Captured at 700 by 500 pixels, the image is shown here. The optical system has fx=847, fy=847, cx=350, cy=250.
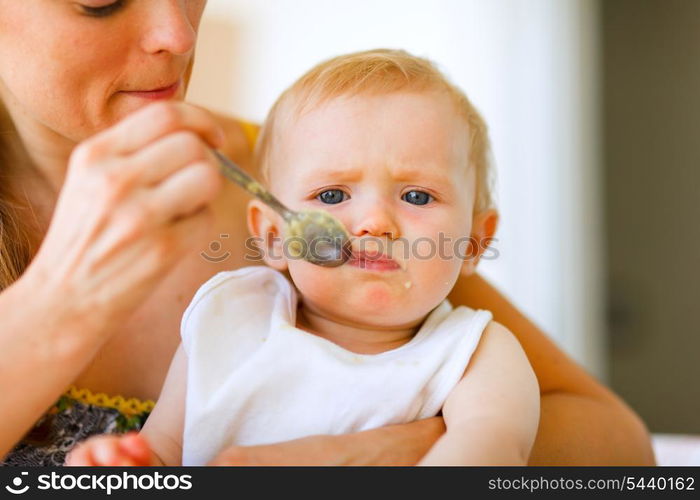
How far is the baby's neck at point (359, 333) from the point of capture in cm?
76

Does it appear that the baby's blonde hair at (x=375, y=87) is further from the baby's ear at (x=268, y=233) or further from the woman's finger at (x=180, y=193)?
the woman's finger at (x=180, y=193)

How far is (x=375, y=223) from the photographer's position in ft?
2.28

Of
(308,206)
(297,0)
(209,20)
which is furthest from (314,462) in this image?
(297,0)

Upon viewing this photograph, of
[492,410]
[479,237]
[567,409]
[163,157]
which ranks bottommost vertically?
[567,409]

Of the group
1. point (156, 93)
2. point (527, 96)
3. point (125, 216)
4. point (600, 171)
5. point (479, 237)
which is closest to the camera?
point (125, 216)

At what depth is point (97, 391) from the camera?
0.82m

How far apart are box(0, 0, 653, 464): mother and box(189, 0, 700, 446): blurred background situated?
1.12 m

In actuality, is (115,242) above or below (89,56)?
below

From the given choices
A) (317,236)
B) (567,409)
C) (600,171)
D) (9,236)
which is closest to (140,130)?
(317,236)

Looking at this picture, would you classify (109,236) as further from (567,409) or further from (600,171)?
(600,171)

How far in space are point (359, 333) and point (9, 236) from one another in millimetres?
329

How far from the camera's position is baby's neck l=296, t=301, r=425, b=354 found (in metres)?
0.76

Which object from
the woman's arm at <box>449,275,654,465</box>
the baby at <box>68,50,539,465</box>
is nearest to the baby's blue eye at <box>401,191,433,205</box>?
the baby at <box>68,50,539,465</box>

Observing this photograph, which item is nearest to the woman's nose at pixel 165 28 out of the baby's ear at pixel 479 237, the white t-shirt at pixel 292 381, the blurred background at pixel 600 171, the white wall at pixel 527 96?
the white t-shirt at pixel 292 381
